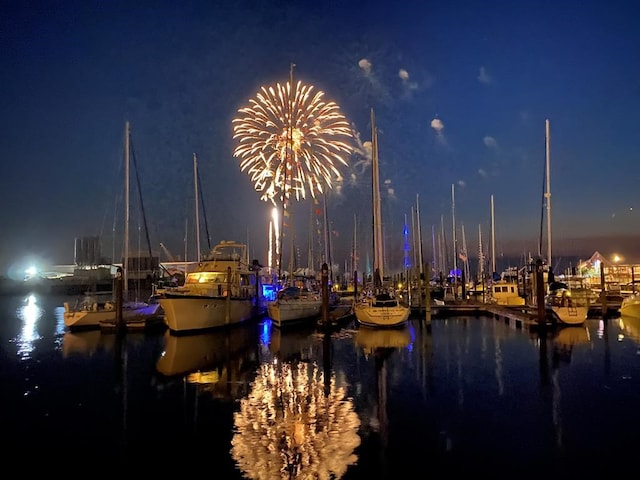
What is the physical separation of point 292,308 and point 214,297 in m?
5.35

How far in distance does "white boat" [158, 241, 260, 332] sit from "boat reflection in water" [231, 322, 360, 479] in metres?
12.5

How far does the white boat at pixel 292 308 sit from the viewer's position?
108 feet

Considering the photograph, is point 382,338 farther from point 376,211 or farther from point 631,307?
point 631,307

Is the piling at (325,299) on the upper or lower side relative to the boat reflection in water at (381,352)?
upper

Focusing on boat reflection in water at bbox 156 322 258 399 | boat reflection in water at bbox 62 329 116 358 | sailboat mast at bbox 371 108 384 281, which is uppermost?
sailboat mast at bbox 371 108 384 281

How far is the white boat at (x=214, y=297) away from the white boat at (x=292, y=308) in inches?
105

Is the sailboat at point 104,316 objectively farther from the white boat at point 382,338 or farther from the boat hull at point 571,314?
the boat hull at point 571,314

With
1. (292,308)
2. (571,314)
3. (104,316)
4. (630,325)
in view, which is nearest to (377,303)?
(292,308)

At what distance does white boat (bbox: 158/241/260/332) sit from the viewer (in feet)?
97.0

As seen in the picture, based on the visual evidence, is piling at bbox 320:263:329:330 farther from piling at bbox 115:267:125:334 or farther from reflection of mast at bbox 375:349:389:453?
piling at bbox 115:267:125:334

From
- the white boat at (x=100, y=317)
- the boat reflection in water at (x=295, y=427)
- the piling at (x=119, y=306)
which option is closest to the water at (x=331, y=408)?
the boat reflection in water at (x=295, y=427)

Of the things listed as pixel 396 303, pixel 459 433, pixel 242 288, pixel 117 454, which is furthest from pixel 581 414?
pixel 242 288

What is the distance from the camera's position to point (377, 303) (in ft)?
106

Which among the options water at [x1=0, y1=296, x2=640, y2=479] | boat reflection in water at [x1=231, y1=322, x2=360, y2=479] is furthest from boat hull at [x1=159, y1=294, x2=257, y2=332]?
boat reflection in water at [x1=231, y1=322, x2=360, y2=479]
